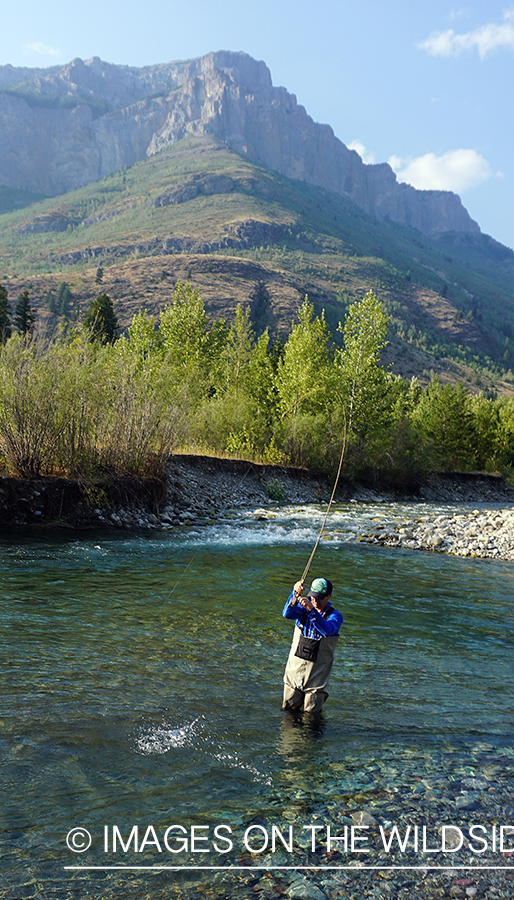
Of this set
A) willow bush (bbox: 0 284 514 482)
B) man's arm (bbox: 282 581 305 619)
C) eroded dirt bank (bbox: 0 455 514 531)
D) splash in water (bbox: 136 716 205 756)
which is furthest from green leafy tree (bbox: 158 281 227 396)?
splash in water (bbox: 136 716 205 756)

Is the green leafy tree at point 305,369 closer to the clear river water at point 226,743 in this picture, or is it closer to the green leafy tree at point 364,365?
the green leafy tree at point 364,365

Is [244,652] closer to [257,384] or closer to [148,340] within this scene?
[257,384]

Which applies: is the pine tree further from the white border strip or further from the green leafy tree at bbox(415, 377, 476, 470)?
the white border strip

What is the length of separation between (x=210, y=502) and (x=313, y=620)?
17975 mm

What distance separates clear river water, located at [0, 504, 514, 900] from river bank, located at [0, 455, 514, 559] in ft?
14.8

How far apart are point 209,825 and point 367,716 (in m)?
2.55

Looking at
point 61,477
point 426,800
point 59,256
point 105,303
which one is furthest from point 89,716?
point 59,256

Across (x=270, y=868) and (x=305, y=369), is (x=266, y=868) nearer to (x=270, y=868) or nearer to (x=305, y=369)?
(x=270, y=868)

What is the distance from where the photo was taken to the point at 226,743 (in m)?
5.07

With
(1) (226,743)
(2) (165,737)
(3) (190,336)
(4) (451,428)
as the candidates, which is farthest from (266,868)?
(4) (451,428)

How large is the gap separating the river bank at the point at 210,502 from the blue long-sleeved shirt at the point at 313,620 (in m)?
11.3

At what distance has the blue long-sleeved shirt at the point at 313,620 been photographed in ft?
18.0

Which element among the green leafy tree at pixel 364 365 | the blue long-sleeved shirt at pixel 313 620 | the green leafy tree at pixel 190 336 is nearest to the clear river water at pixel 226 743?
the blue long-sleeved shirt at pixel 313 620

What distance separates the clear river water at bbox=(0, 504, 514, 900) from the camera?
3.56 m
